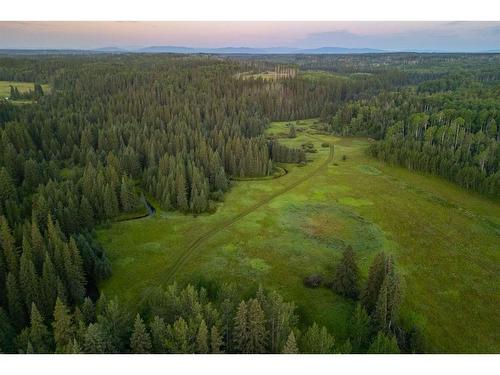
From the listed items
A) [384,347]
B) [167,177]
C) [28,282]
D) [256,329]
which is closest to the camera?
[384,347]

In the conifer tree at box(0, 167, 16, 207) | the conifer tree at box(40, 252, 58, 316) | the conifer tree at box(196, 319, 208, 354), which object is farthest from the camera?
the conifer tree at box(0, 167, 16, 207)

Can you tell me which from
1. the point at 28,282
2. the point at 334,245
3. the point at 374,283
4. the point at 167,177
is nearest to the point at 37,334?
the point at 28,282

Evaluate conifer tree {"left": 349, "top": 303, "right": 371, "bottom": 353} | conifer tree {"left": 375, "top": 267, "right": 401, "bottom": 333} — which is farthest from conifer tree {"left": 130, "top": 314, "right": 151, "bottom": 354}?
conifer tree {"left": 375, "top": 267, "right": 401, "bottom": 333}

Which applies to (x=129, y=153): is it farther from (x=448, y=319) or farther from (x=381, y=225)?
(x=448, y=319)

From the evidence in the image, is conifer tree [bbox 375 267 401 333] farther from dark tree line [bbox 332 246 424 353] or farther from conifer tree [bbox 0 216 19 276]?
conifer tree [bbox 0 216 19 276]

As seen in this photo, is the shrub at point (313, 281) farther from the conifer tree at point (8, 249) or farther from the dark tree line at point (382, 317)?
the conifer tree at point (8, 249)

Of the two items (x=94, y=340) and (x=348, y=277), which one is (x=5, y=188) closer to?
(x=94, y=340)

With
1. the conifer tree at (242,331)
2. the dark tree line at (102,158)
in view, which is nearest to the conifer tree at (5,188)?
the dark tree line at (102,158)

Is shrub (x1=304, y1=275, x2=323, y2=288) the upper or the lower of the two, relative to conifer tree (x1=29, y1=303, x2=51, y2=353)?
lower
